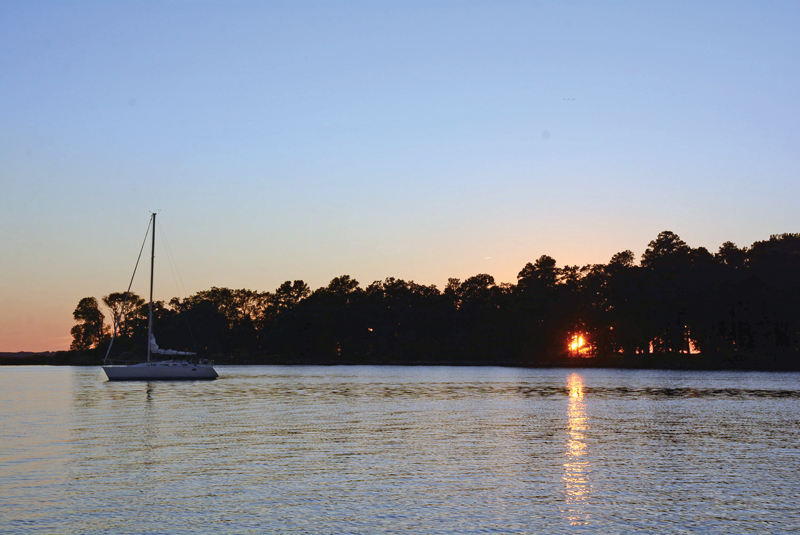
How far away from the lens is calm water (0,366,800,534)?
20.6 m

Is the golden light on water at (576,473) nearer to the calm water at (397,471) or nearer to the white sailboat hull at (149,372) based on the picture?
the calm water at (397,471)

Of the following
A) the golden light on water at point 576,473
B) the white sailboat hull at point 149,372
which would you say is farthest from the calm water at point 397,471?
the white sailboat hull at point 149,372

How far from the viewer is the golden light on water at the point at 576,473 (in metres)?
21.7

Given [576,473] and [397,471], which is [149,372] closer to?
[397,471]

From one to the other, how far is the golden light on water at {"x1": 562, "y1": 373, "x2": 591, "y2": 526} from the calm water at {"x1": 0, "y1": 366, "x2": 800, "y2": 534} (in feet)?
0.36

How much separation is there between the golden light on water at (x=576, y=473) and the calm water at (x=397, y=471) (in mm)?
110

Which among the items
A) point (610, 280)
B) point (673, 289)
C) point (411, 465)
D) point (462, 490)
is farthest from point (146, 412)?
point (610, 280)

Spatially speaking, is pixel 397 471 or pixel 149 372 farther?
pixel 149 372

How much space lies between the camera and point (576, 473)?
2836 centimetres

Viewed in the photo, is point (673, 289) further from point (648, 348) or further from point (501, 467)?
point (501, 467)

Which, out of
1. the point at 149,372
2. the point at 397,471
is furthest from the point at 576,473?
the point at 149,372

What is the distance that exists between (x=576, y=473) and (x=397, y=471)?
23.4 ft

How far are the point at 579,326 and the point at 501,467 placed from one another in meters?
171

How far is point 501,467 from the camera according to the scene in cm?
2945
